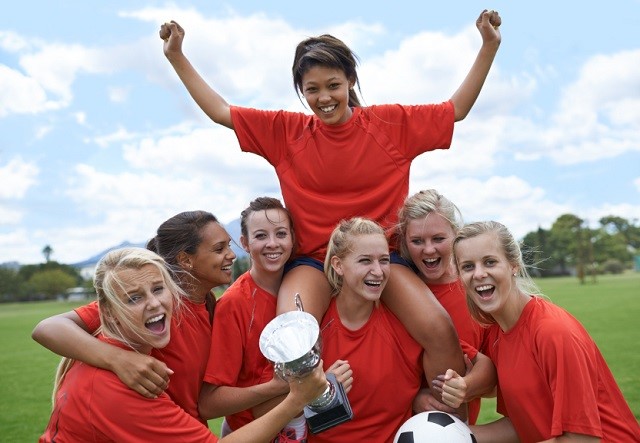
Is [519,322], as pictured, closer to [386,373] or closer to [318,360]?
[386,373]

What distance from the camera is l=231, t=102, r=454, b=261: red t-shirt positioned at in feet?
15.6

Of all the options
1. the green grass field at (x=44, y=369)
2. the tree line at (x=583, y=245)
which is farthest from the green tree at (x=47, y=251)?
the green grass field at (x=44, y=369)

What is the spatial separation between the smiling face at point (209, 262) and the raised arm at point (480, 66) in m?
2.03

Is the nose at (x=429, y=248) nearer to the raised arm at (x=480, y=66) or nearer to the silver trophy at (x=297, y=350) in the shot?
the raised arm at (x=480, y=66)

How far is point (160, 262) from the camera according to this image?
4090 mm

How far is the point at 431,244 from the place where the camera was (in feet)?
15.5

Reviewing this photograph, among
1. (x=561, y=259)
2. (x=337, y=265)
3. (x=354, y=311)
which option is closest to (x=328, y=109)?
(x=337, y=265)

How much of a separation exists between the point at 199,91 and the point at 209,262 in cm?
133

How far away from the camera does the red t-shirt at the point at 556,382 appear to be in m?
3.62

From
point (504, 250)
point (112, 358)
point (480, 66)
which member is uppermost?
point (480, 66)

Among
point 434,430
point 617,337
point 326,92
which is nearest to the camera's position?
point 434,430

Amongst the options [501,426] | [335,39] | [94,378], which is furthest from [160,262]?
[501,426]

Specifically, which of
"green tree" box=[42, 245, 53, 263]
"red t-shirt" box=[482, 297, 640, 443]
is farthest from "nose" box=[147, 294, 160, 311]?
"green tree" box=[42, 245, 53, 263]

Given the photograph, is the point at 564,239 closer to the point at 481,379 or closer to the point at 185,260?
the point at 481,379
